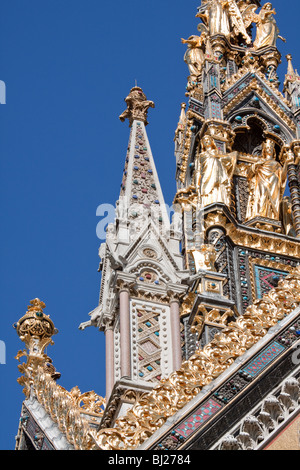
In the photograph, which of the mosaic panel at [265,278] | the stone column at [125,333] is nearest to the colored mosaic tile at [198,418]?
the stone column at [125,333]

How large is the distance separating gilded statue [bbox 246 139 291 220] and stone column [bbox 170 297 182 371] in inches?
260

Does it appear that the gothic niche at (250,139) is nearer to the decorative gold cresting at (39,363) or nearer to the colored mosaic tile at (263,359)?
the decorative gold cresting at (39,363)

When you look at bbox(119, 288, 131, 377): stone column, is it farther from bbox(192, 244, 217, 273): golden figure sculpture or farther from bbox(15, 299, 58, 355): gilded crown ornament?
bbox(192, 244, 217, 273): golden figure sculpture

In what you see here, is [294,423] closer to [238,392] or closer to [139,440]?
[238,392]

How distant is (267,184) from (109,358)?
780 cm

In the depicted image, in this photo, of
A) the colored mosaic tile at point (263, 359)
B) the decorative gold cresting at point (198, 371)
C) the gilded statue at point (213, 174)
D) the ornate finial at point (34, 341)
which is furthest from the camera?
the gilded statue at point (213, 174)

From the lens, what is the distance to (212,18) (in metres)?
33.1

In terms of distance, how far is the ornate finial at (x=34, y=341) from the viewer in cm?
2095

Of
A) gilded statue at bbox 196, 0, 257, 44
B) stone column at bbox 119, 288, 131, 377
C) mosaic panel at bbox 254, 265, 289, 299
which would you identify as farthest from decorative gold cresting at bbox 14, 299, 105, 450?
gilded statue at bbox 196, 0, 257, 44

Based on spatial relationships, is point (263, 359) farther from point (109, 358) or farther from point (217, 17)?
point (217, 17)

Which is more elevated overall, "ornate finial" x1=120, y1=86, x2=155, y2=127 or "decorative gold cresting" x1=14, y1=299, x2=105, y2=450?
"ornate finial" x1=120, y1=86, x2=155, y2=127

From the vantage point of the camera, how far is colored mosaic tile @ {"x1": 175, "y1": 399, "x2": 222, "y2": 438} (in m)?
17.3

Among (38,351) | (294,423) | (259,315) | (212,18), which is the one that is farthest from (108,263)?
(212,18)

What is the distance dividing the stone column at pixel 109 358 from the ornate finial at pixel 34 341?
1669 millimetres
